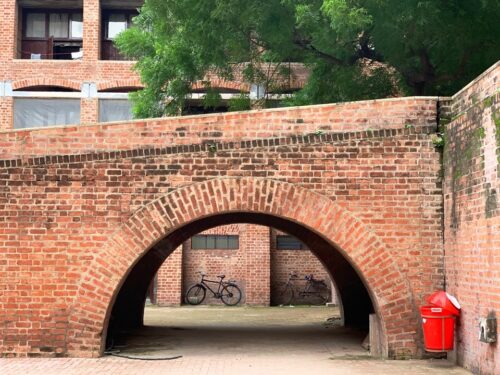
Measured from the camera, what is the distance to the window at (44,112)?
2469 centimetres

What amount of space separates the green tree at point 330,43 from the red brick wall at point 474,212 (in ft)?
11.0

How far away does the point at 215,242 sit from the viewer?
972 inches

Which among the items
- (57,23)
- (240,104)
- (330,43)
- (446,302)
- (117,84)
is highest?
(57,23)

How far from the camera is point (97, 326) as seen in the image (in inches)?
395

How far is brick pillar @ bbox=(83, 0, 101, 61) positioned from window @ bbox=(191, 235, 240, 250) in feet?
24.9

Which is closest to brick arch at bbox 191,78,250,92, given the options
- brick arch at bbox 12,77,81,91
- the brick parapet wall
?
brick arch at bbox 12,77,81,91

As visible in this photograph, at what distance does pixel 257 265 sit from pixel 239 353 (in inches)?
512

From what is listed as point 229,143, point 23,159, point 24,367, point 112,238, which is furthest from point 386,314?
point 23,159

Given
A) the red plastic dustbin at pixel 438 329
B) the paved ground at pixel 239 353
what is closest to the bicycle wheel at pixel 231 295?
the paved ground at pixel 239 353

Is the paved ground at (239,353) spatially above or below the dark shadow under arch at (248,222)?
below

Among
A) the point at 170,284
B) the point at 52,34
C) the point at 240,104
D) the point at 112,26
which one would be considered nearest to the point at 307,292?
the point at 170,284

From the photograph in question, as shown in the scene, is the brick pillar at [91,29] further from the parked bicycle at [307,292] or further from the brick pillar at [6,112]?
the parked bicycle at [307,292]

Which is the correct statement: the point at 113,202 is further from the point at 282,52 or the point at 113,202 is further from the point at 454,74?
the point at 454,74

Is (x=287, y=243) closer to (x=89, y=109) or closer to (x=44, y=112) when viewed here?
(x=89, y=109)
